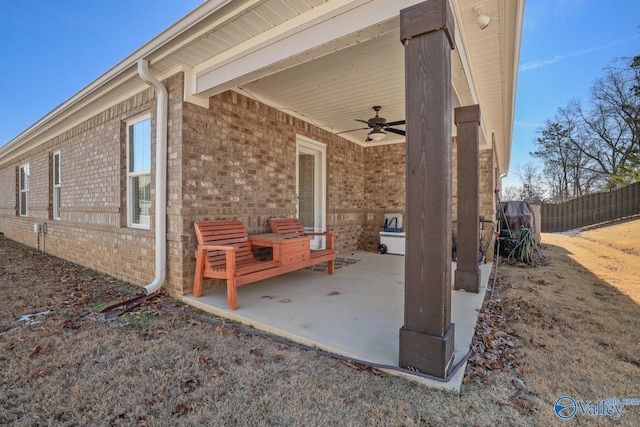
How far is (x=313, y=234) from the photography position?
192 inches

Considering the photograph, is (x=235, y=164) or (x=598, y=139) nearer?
(x=235, y=164)

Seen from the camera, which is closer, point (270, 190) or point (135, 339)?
point (135, 339)

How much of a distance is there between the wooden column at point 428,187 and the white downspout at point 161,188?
10.4ft

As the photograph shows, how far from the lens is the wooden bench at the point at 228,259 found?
3297mm

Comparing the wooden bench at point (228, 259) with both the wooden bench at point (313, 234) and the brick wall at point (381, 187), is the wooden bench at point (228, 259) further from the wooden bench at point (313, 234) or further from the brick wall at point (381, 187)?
the brick wall at point (381, 187)

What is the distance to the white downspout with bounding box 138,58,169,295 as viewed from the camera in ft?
12.7

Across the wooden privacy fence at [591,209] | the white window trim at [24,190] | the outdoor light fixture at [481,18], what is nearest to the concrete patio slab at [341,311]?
the outdoor light fixture at [481,18]

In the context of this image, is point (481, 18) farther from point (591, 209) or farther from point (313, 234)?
point (591, 209)

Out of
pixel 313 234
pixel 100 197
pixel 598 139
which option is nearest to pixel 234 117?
pixel 313 234

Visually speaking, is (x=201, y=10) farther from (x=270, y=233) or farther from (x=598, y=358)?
(x=598, y=358)

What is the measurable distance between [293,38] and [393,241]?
17.7ft

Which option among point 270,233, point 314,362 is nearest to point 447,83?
point 314,362

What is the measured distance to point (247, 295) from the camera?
3.88 meters

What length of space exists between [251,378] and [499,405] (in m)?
1.59
